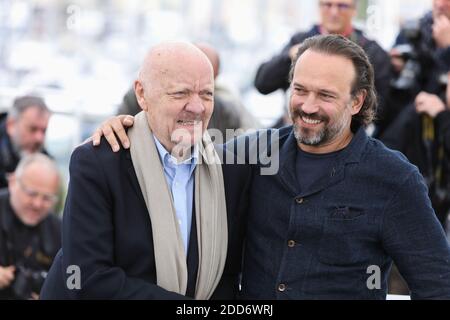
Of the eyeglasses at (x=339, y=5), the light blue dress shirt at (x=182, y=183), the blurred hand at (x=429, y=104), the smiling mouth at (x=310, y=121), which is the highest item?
the eyeglasses at (x=339, y=5)

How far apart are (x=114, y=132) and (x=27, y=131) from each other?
3.62 meters

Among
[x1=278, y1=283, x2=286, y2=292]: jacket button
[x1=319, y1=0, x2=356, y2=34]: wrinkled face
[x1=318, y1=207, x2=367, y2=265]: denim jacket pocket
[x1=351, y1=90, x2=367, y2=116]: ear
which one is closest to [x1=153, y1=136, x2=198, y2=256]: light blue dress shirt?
[x1=278, y1=283, x2=286, y2=292]: jacket button

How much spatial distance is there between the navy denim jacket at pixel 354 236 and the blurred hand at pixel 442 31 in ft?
7.45

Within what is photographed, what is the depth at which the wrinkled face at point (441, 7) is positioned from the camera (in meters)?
5.68

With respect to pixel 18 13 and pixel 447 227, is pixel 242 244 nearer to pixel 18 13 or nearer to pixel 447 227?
pixel 447 227

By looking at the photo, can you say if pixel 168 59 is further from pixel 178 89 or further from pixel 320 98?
pixel 320 98

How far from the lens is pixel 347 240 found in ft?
11.3

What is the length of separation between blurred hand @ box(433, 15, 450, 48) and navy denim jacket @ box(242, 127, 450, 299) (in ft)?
7.45

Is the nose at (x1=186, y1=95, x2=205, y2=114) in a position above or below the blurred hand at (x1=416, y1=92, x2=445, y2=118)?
below

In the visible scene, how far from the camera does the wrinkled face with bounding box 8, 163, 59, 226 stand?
586cm

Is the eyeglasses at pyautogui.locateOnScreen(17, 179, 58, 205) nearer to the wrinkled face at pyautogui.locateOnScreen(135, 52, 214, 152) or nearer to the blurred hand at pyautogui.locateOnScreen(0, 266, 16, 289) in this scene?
the blurred hand at pyautogui.locateOnScreen(0, 266, 16, 289)

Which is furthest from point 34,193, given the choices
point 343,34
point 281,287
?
point 281,287

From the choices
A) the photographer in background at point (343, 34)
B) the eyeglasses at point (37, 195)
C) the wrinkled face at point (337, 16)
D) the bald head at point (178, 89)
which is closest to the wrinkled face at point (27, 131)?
the eyeglasses at point (37, 195)

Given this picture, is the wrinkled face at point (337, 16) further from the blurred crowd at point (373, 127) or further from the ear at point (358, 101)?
the ear at point (358, 101)
